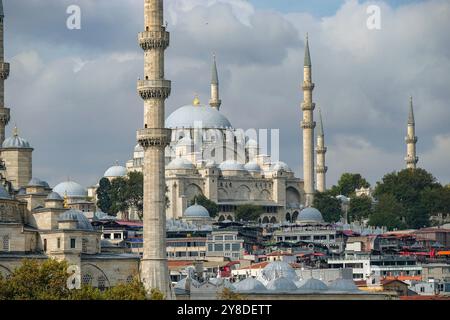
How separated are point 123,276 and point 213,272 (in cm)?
2685

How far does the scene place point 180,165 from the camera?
5679 inches

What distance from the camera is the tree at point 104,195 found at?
139250mm

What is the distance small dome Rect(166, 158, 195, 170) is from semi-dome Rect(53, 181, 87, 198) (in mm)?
9065

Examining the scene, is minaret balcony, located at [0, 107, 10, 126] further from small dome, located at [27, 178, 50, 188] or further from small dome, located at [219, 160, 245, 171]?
small dome, located at [219, 160, 245, 171]

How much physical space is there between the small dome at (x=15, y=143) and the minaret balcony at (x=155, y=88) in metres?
13.4

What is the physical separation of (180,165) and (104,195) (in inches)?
315

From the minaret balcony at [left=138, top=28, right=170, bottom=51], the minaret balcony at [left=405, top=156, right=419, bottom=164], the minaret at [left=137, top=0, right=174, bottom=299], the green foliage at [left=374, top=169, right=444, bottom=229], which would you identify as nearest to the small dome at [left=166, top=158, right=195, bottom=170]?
the green foliage at [left=374, top=169, right=444, bottom=229]

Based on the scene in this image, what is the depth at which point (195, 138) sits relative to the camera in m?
154

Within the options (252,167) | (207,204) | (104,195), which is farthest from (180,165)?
(252,167)

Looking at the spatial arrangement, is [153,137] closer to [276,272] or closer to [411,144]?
[276,272]

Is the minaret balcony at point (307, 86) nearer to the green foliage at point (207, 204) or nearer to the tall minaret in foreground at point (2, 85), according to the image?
the green foliage at point (207, 204)

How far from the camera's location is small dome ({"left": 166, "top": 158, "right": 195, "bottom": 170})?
14400 cm

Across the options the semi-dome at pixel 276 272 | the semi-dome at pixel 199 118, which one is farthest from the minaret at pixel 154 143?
the semi-dome at pixel 199 118
